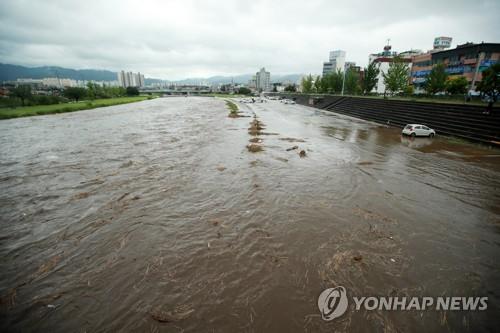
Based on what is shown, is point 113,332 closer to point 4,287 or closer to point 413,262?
point 4,287

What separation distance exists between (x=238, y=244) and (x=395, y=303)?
3.59m


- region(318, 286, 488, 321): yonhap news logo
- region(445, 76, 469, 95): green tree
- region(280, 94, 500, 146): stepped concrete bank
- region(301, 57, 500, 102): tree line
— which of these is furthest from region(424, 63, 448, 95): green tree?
region(318, 286, 488, 321): yonhap news logo

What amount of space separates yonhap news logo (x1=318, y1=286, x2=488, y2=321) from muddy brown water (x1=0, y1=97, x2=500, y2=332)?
0.36ft

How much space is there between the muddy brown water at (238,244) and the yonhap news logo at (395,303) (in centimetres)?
11

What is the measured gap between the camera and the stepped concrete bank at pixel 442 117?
740 inches

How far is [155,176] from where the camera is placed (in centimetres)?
1066

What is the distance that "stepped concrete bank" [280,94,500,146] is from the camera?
1880 cm

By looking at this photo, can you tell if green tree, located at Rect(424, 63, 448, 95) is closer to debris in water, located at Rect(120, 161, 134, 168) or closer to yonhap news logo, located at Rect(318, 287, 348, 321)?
yonhap news logo, located at Rect(318, 287, 348, 321)

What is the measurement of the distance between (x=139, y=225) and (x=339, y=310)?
5826 millimetres

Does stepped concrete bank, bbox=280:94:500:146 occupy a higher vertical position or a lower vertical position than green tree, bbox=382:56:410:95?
lower

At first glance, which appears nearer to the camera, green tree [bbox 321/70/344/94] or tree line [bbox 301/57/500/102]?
tree line [bbox 301/57/500/102]

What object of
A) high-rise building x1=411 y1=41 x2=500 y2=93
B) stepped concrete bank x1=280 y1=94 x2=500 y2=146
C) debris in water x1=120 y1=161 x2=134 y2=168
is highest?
high-rise building x1=411 y1=41 x2=500 y2=93

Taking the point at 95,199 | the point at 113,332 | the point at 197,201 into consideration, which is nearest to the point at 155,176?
the point at 95,199

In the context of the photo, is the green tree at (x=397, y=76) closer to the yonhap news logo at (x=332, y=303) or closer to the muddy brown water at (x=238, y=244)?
the muddy brown water at (x=238, y=244)
